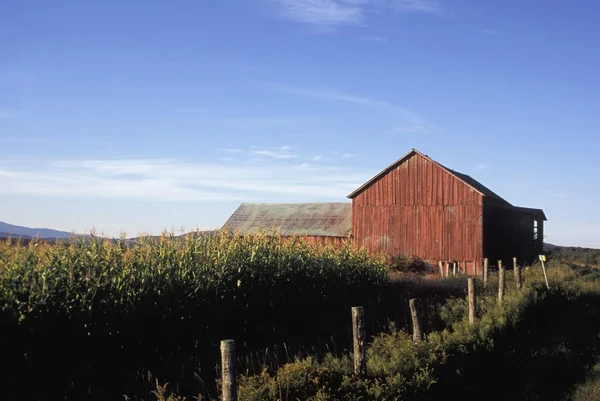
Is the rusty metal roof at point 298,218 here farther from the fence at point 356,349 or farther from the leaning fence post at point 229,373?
the leaning fence post at point 229,373

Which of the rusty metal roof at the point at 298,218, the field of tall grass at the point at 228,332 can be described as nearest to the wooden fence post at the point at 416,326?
the field of tall grass at the point at 228,332

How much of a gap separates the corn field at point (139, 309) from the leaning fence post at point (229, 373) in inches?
142

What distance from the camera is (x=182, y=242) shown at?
51.8ft

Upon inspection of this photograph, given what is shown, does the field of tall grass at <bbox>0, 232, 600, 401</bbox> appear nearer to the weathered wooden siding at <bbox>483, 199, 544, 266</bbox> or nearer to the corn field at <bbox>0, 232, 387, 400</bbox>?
the corn field at <bbox>0, 232, 387, 400</bbox>

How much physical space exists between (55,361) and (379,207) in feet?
93.5

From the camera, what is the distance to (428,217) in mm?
36188

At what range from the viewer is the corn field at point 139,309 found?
35.5ft

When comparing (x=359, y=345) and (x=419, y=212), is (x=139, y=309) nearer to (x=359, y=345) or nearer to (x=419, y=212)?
(x=359, y=345)

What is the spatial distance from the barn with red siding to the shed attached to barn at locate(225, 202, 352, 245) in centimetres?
18

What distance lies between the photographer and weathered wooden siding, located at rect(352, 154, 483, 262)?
115ft

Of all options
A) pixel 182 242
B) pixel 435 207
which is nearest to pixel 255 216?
pixel 435 207

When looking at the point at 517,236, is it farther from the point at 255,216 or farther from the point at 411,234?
the point at 255,216

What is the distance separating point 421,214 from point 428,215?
0.43 meters

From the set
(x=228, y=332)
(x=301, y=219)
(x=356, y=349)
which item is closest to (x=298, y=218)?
(x=301, y=219)
